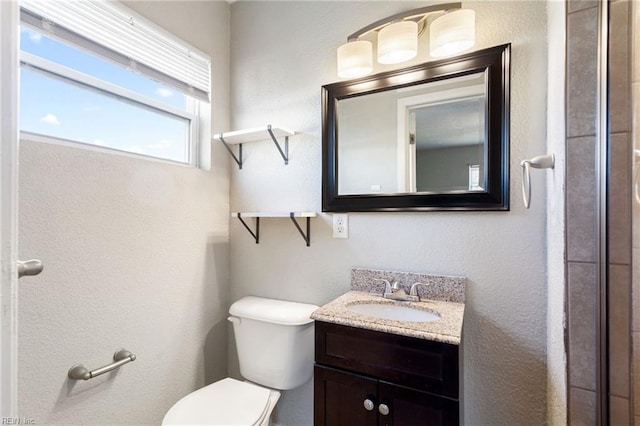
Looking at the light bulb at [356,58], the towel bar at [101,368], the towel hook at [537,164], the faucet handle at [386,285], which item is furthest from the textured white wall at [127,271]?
Result: the towel hook at [537,164]

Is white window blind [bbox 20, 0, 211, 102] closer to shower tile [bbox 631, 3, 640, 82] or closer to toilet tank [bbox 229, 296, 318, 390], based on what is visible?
toilet tank [bbox 229, 296, 318, 390]

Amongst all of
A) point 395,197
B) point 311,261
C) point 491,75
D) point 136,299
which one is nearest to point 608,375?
point 395,197

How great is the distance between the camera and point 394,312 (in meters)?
1.29

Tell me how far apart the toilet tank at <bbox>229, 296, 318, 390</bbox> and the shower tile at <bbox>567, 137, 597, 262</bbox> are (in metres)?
1.04

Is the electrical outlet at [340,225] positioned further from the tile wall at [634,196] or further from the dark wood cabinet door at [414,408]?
the tile wall at [634,196]

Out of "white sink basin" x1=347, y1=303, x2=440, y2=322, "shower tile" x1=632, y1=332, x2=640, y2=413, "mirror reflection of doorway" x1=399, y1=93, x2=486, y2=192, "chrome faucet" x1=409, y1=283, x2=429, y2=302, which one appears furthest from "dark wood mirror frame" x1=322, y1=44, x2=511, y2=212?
"shower tile" x1=632, y1=332, x2=640, y2=413

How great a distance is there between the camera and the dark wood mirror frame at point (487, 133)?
1181 millimetres

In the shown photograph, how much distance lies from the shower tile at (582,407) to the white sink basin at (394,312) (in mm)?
465

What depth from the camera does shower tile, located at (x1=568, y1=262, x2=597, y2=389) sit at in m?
0.73

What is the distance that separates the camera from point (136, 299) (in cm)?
137

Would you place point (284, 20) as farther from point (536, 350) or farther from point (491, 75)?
point (536, 350)

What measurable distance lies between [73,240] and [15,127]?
0.95 meters

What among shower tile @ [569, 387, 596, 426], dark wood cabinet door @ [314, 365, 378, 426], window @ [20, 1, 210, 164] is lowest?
dark wood cabinet door @ [314, 365, 378, 426]

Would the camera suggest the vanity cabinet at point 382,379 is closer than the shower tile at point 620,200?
No
